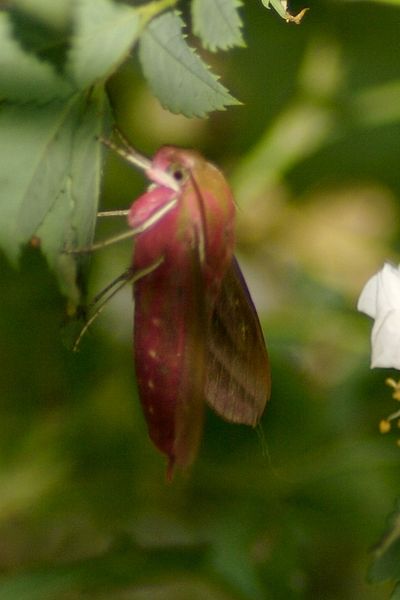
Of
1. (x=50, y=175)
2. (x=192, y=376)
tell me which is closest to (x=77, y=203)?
(x=50, y=175)

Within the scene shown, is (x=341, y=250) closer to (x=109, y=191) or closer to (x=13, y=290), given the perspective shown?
(x=109, y=191)

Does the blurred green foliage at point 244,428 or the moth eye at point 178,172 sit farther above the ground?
the moth eye at point 178,172

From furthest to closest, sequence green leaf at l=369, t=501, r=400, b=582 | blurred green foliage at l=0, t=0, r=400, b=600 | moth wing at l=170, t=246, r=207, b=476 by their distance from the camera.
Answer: blurred green foliage at l=0, t=0, r=400, b=600
green leaf at l=369, t=501, r=400, b=582
moth wing at l=170, t=246, r=207, b=476

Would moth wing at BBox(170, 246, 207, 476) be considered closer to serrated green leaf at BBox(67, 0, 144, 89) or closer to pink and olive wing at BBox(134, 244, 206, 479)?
pink and olive wing at BBox(134, 244, 206, 479)

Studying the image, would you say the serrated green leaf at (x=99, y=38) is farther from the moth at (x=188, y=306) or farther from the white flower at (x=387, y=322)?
the white flower at (x=387, y=322)

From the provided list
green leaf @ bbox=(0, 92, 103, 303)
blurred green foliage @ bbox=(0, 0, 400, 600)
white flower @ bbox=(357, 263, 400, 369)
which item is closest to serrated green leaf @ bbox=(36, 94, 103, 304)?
green leaf @ bbox=(0, 92, 103, 303)

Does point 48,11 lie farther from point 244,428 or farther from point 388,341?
point 244,428

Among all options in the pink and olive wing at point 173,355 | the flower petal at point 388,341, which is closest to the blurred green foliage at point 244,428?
the flower petal at point 388,341
